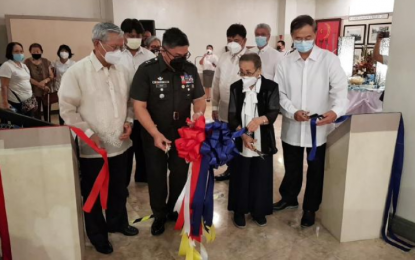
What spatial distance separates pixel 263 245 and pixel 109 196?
1.15m

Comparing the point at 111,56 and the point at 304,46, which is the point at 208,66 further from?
the point at 111,56

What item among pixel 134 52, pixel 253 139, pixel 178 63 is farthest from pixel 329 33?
pixel 178 63

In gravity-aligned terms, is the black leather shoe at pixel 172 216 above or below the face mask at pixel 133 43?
below

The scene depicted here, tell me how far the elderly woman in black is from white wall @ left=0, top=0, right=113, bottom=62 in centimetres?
695

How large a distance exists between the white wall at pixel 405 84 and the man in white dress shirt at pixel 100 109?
6.24ft

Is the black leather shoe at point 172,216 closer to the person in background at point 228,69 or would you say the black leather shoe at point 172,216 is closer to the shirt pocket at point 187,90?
the person in background at point 228,69

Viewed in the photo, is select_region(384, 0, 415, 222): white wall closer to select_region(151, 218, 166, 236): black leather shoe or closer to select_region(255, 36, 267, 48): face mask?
select_region(255, 36, 267, 48): face mask

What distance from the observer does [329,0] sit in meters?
10.4

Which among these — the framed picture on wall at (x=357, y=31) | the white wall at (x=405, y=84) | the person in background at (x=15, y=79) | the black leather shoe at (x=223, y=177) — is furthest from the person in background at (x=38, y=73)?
the framed picture on wall at (x=357, y=31)

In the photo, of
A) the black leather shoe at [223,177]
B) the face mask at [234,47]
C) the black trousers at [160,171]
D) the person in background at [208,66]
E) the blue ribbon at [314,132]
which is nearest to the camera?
the blue ribbon at [314,132]

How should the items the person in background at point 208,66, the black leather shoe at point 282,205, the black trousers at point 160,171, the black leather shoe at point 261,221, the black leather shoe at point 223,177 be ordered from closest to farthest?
the black trousers at point 160,171
the black leather shoe at point 261,221
the black leather shoe at point 282,205
the black leather shoe at point 223,177
the person in background at point 208,66

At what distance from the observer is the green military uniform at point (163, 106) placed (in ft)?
7.39

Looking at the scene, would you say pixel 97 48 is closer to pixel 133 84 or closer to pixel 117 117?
pixel 133 84

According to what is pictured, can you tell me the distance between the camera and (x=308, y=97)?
2.42m
